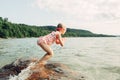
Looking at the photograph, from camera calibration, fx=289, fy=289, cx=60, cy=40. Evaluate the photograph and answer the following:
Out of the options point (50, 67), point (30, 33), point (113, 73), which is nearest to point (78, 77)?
point (50, 67)

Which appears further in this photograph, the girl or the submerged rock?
the girl

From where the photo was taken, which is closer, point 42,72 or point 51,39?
point 42,72

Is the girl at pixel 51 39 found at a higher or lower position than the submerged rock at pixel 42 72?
higher

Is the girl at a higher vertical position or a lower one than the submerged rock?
higher

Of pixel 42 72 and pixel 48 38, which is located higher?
pixel 48 38

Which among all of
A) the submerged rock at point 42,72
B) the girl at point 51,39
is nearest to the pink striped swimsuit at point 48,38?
the girl at point 51,39

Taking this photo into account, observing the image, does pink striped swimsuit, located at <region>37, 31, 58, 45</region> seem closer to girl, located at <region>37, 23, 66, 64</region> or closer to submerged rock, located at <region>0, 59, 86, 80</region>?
girl, located at <region>37, 23, 66, 64</region>

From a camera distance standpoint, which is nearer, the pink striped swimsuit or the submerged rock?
the submerged rock

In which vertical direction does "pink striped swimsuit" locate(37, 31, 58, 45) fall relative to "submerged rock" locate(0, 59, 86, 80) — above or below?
above

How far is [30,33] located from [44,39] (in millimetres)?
161449

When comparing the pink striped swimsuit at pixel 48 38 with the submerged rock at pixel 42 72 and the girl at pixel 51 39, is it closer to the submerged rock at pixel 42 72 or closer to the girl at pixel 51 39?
the girl at pixel 51 39

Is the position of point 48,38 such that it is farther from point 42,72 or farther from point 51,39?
point 42,72

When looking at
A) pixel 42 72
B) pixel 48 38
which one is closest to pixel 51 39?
pixel 48 38

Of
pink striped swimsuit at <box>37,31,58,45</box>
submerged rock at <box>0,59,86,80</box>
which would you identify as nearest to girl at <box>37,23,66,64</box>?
pink striped swimsuit at <box>37,31,58,45</box>
